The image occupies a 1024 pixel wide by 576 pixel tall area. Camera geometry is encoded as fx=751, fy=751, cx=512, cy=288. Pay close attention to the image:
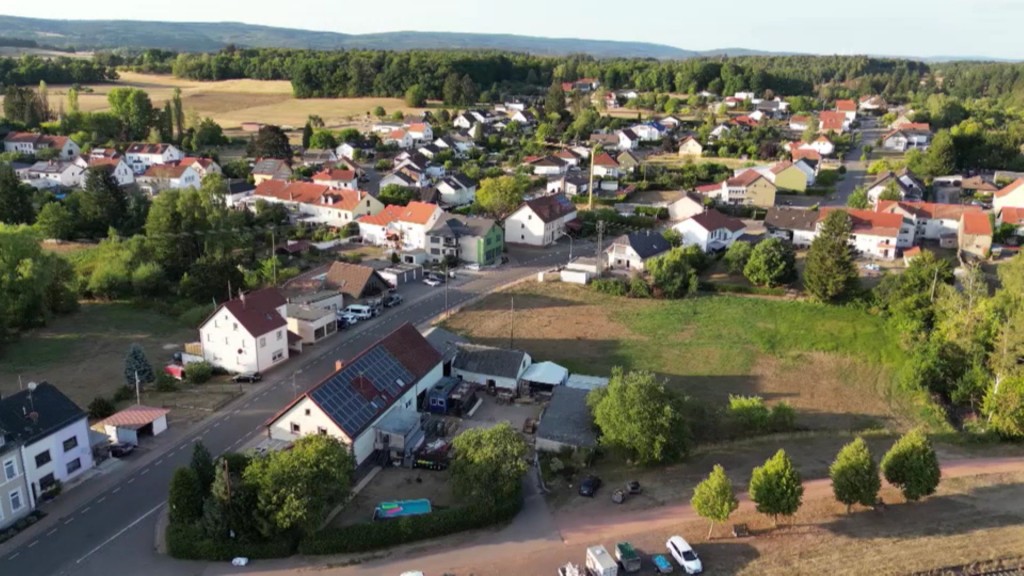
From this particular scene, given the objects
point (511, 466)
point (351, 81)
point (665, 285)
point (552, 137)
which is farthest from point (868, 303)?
point (351, 81)

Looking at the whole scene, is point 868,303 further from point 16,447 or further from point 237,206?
point 237,206

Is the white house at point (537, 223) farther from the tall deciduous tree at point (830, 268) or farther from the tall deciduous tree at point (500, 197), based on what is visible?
the tall deciduous tree at point (830, 268)

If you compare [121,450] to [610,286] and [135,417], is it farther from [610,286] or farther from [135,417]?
[610,286]

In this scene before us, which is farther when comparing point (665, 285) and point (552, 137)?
point (552, 137)

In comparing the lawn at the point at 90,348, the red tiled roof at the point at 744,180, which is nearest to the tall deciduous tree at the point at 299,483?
the lawn at the point at 90,348

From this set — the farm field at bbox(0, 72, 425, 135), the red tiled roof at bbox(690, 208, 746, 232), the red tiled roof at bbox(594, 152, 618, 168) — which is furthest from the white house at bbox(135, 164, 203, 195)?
the red tiled roof at bbox(690, 208, 746, 232)

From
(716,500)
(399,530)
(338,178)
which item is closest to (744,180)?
(338,178)
